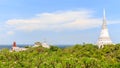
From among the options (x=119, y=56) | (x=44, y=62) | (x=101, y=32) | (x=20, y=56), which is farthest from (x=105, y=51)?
(x=101, y=32)

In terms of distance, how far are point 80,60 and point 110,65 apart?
2071 millimetres

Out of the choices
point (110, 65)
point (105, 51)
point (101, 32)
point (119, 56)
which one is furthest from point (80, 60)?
point (101, 32)

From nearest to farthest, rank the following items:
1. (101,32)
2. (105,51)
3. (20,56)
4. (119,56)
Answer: (20,56) → (119,56) → (105,51) → (101,32)

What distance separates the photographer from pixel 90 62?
1998 cm

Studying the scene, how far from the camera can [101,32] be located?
65.6 metres

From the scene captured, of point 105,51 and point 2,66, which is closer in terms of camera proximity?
point 2,66

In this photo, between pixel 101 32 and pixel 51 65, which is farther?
pixel 101 32

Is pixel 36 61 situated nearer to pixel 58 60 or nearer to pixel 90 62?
pixel 58 60

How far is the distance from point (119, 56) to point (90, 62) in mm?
9517

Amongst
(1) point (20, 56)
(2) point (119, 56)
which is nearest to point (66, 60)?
(1) point (20, 56)

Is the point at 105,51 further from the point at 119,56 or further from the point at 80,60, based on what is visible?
the point at 80,60

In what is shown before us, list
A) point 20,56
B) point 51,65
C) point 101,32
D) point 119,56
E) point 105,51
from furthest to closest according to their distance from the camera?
point 101,32, point 105,51, point 119,56, point 20,56, point 51,65

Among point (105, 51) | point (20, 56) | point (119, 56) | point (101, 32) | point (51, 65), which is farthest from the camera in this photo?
Answer: point (101, 32)

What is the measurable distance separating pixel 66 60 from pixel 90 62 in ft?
5.30
